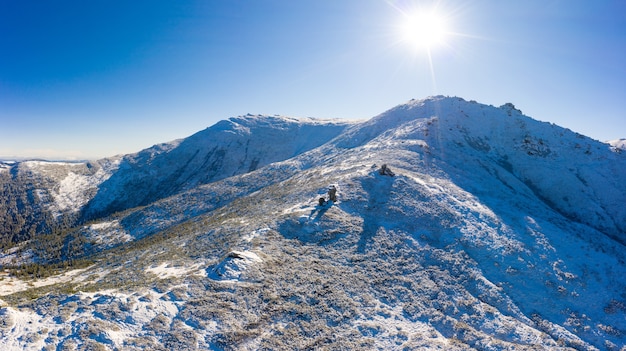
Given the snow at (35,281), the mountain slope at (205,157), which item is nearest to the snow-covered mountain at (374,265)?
the snow at (35,281)

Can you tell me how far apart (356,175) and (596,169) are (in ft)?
172

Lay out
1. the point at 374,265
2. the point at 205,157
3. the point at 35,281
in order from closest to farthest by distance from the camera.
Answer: the point at 374,265
the point at 35,281
the point at 205,157

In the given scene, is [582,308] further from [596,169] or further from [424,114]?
[424,114]

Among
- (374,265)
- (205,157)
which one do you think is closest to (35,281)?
(374,265)

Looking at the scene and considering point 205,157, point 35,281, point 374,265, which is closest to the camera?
point 374,265

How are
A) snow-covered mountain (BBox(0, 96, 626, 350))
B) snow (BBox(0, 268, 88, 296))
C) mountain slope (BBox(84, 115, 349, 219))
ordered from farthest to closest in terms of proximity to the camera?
1. mountain slope (BBox(84, 115, 349, 219))
2. snow (BBox(0, 268, 88, 296))
3. snow-covered mountain (BBox(0, 96, 626, 350))

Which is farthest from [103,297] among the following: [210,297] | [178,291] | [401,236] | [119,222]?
[119,222]

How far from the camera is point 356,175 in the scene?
42125mm

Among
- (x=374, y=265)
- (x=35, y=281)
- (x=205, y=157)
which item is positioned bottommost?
(x=35, y=281)

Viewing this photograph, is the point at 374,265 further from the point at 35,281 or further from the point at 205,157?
the point at 205,157

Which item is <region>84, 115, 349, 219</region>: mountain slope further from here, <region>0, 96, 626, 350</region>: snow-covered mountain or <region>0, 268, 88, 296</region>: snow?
<region>0, 268, 88, 296</region>: snow

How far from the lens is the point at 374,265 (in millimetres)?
25562

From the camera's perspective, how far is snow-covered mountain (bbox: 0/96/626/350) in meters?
17.2

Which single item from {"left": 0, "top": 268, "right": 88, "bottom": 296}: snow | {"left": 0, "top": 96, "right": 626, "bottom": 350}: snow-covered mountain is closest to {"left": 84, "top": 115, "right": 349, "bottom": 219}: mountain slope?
{"left": 0, "top": 96, "right": 626, "bottom": 350}: snow-covered mountain
